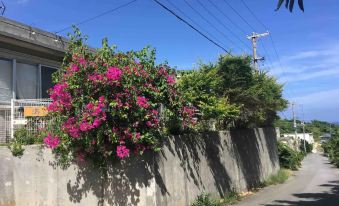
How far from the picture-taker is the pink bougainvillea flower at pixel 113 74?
9.38m

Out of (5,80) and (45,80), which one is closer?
(5,80)

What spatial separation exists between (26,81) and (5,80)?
941 millimetres

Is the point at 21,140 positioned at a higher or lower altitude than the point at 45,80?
lower

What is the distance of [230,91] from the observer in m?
17.0

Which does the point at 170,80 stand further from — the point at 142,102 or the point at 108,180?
the point at 108,180

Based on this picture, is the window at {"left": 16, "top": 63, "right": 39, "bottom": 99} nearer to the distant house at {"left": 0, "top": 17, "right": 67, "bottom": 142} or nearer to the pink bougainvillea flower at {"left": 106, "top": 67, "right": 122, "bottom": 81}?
the distant house at {"left": 0, "top": 17, "right": 67, "bottom": 142}

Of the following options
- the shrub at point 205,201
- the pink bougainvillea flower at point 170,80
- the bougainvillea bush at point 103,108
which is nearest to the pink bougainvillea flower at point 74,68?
the bougainvillea bush at point 103,108

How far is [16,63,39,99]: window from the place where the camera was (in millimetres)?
14672

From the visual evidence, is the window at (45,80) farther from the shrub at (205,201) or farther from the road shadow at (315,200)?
the road shadow at (315,200)

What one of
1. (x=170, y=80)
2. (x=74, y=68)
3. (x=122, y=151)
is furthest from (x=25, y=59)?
(x=122, y=151)

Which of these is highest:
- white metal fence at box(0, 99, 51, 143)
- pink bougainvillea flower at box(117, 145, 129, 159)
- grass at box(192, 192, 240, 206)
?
white metal fence at box(0, 99, 51, 143)

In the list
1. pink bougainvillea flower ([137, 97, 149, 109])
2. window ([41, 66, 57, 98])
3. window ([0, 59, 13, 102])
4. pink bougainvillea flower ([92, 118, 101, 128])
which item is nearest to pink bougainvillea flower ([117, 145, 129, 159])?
pink bougainvillea flower ([92, 118, 101, 128])

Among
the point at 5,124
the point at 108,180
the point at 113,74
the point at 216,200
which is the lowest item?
the point at 216,200

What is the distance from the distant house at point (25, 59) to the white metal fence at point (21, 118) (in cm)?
142
